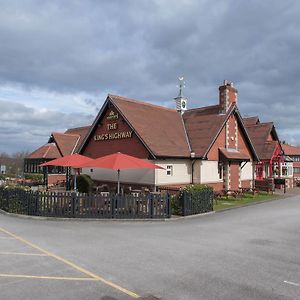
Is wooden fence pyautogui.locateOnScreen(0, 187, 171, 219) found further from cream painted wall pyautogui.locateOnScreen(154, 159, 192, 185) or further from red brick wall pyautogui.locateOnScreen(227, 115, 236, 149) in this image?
red brick wall pyautogui.locateOnScreen(227, 115, 236, 149)

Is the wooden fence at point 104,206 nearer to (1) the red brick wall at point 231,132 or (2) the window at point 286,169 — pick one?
(1) the red brick wall at point 231,132

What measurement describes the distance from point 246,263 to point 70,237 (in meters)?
6.03

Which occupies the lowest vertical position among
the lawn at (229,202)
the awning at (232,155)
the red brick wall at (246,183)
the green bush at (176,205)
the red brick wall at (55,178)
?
the lawn at (229,202)

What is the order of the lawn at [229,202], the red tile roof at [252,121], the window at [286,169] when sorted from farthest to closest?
1. the red tile roof at [252,121]
2. the window at [286,169]
3. the lawn at [229,202]

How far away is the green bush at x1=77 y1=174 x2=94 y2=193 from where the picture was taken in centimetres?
2745

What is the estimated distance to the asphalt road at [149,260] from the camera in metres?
7.25

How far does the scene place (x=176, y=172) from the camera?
1032 inches

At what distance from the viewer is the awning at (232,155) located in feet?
92.8

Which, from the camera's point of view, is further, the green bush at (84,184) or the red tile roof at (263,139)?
the red tile roof at (263,139)

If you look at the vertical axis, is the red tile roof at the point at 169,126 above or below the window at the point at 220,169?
above

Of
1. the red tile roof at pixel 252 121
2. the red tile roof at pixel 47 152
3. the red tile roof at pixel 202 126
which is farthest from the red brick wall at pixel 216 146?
the red tile roof at pixel 47 152

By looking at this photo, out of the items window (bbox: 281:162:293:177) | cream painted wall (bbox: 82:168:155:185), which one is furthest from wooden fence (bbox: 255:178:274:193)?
cream painted wall (bbox: 82:168:155:185)

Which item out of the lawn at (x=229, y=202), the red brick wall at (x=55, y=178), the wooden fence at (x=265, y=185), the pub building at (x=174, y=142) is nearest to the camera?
Answer: the lawn at (x=229, y=202)

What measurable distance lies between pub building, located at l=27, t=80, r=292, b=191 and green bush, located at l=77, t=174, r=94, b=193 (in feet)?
3.66
